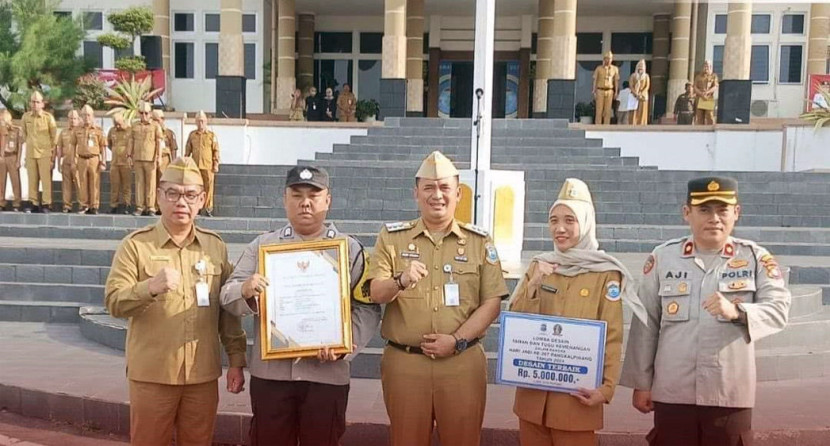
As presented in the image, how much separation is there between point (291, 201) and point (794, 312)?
210 inches

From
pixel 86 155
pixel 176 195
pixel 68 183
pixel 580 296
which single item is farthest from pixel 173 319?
pixel 68 183

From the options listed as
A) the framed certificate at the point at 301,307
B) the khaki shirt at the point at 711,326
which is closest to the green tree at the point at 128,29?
the framed certificate at the point at 301,307

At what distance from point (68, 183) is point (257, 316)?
29.8 ft

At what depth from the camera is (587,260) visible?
286cm

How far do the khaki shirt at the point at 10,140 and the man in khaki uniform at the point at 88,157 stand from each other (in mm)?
951

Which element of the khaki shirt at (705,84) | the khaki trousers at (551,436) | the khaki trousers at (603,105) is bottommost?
the khaki trousers at (551,436)

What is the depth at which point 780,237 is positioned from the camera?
9336 mm

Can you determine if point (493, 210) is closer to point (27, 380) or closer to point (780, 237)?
point (27, 380)

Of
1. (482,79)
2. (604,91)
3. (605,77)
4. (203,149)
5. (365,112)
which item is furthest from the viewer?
(365,112)

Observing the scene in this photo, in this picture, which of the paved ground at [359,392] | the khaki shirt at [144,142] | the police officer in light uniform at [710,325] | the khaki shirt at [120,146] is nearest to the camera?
the police officer in light uniform at [710,325]

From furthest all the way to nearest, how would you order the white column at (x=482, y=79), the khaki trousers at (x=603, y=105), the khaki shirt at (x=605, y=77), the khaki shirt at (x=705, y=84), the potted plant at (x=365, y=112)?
the potted plant at (x=365, y=112) < the khaki shirt at (x=705, y=84) < the khaki trousers at (x=603, y=105) < the khaki shirt at (x=605, y=77) < the white column at (x=482, y=79)

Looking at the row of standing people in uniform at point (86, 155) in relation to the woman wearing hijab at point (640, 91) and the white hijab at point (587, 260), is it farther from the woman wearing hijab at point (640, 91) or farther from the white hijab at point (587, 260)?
the woman wearing hijab at point (640, 91)

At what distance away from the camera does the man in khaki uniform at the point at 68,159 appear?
10.4 m

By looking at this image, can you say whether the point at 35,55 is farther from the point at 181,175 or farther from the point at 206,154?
the point at 181,175
